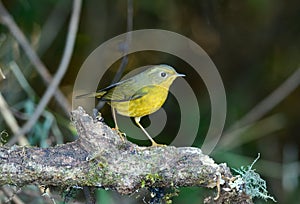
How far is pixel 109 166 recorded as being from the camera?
1737mm

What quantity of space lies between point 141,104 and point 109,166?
636 millimetres

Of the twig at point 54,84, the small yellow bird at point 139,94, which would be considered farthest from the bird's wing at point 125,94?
the twig at point 54,84

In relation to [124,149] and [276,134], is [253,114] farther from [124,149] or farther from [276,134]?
[124,149]

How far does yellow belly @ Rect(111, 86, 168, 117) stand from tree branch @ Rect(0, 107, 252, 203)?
0.50 m

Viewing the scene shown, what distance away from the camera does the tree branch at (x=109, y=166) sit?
1.73 meters

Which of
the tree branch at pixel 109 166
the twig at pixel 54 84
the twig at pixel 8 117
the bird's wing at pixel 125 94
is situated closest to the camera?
the tree branch at pixel 109 166

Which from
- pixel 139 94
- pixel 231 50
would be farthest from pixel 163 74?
pixel 231 50

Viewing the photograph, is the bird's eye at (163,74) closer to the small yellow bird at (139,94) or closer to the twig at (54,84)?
the small yellow bird at (139,94)

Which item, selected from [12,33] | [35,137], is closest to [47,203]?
[35,137]

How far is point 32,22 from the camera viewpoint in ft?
12.5

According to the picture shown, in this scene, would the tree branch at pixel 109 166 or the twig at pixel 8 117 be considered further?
the twig at pixel 8 117

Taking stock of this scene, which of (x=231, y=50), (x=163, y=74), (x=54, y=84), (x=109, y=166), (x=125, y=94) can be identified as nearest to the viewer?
(x=109, y=166)

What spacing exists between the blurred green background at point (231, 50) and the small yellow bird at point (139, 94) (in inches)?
52.2

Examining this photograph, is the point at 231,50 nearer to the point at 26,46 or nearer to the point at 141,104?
the point at 26,46
